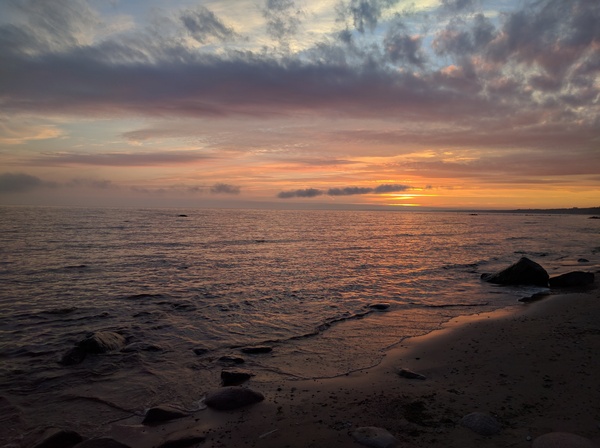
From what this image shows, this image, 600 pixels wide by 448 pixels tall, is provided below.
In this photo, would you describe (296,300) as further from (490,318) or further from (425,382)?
(425,382)

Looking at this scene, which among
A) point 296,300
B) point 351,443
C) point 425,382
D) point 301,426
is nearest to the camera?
point 351,443

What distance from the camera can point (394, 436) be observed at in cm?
637

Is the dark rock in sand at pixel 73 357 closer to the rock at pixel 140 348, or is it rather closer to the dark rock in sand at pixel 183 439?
the rock at pixel 140 348

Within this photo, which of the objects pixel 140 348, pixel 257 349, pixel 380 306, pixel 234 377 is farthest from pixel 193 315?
pixel 380 306

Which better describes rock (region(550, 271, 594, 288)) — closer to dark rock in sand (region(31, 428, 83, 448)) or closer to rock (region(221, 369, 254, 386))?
rock (region(221, 369, 254, 386))

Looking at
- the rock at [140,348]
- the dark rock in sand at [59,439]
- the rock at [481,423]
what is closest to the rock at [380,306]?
the rock at [140,348]

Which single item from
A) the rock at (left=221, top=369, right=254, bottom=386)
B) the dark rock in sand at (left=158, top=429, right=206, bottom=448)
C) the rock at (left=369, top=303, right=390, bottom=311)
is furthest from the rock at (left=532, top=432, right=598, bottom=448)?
the rock at (left=369, top=303, right=390, bottom=311)

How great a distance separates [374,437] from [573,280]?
20.5m

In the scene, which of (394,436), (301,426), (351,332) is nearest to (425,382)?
(394,436)

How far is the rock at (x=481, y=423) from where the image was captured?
6.38 m

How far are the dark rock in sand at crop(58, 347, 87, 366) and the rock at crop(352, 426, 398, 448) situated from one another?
27.8ft

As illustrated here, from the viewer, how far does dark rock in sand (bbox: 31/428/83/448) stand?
21.5ft

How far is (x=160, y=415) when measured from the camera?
7.54 metres

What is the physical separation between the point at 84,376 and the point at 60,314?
654 cm
